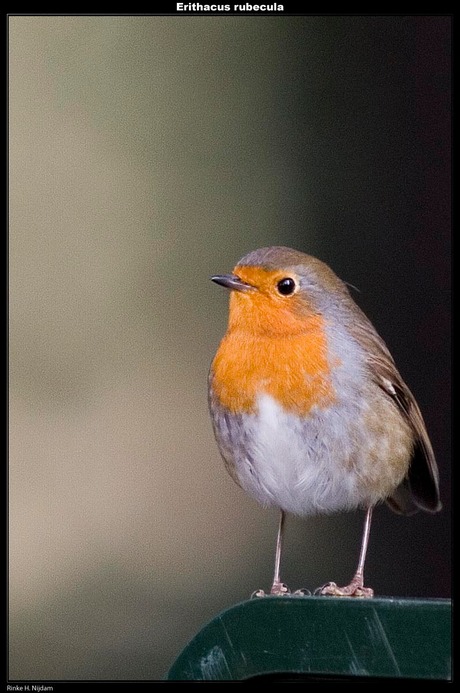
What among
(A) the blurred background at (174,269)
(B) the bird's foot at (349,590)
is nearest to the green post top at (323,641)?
(B) the bird's foot at (349,590)

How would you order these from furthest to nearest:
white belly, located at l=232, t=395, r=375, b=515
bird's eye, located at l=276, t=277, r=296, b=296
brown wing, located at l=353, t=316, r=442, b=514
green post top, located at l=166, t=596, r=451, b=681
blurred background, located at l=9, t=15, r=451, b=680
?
1. blurred background, located at l=9, t=15, r=451, b=680
2. brown wing, located at l=353, t=316, r=442, b=514
3. bird's eye, located at l=276, t=277, r=296, b=296
4. white belly, located at l=232, t=395, r=375, b=515
5. green post top, located at l=166, t=596, r=451, b=681

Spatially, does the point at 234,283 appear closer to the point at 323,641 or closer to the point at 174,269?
the point at 323,641

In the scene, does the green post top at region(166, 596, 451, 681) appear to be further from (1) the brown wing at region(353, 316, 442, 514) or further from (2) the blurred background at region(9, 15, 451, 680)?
(2) the blurred background at region(9, 15, 451, 680)

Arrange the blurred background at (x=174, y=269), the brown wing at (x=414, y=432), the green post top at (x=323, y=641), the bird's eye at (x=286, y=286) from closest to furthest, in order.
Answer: the green post top at (x=323, y=641), the bird's eye at (x=286, y=286), the brown wing at (x=414, y=432), the blurred background at (x=174, y=269)

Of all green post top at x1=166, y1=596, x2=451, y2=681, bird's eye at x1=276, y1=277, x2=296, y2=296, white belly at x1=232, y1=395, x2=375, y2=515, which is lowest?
green post top at x1=166, y1=596, x2=451, y2=681

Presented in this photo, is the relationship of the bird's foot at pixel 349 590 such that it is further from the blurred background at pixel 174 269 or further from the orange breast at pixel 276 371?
the blurred background at pixel 174 269

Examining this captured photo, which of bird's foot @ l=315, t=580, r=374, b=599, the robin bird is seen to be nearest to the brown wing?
the robin bird

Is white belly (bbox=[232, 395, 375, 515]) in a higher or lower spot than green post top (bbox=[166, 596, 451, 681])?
higher

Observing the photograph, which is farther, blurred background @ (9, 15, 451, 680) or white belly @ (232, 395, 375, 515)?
blurred background @ (9, 15, 451, 680)

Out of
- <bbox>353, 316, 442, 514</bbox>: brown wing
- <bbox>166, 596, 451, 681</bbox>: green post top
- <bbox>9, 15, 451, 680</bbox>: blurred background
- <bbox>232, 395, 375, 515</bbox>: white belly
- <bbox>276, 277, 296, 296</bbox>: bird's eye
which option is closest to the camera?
<bbox>166, 596, 451, 681</bbox>: green post top
